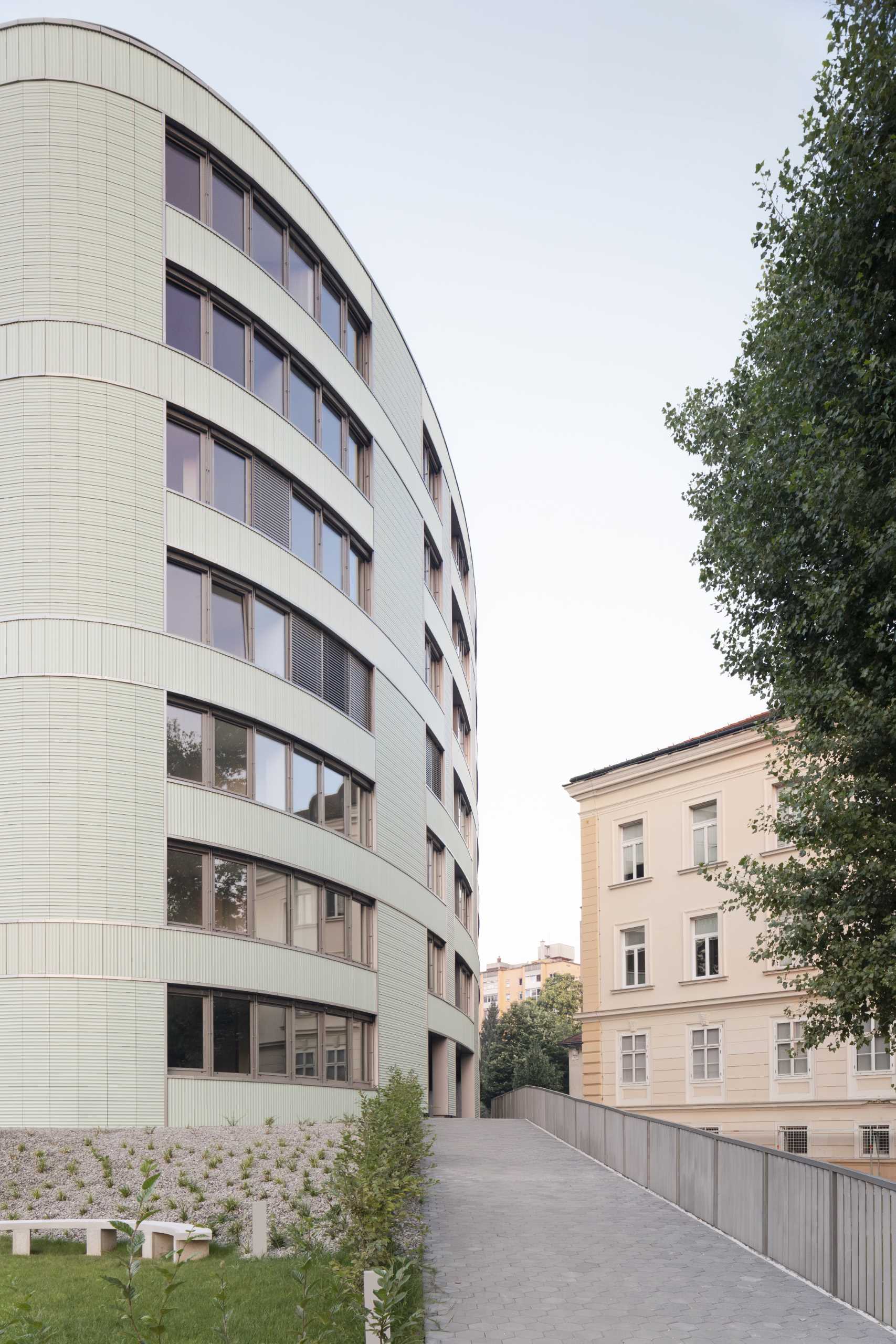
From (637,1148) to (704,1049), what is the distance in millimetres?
14498

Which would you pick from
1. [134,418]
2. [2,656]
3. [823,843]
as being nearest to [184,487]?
[134,418]

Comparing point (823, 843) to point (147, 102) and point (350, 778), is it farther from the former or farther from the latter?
point (147, 102)

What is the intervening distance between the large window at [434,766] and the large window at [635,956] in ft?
23.6

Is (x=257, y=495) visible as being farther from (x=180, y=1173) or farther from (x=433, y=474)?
(x=433, y=474)

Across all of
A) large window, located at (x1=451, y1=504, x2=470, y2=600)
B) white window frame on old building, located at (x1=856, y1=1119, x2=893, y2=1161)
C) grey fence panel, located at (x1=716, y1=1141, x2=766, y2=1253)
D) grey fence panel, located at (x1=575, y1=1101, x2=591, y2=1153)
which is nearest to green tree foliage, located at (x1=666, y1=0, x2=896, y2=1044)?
grey fence panel, located at (x1=716, y1=1141, x2=766, y2=1253)

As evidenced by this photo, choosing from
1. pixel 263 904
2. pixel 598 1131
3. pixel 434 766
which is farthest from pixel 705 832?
pixel 263 904

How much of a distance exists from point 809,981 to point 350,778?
56.4ft

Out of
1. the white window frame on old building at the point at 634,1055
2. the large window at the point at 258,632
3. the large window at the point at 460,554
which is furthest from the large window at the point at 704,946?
the large window at the point at 460,554

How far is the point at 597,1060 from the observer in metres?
38.3

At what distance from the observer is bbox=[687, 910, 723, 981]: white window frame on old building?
3497 cm

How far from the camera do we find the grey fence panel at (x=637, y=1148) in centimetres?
2036

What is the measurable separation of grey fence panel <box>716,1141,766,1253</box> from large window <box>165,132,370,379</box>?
66.3 feet

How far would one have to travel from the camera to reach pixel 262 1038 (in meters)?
25.9

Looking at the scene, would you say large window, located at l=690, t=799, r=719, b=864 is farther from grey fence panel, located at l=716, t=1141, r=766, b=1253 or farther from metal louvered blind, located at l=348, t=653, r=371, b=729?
grey fence panel, located at l=716, t=1141, r=766, b=1253
